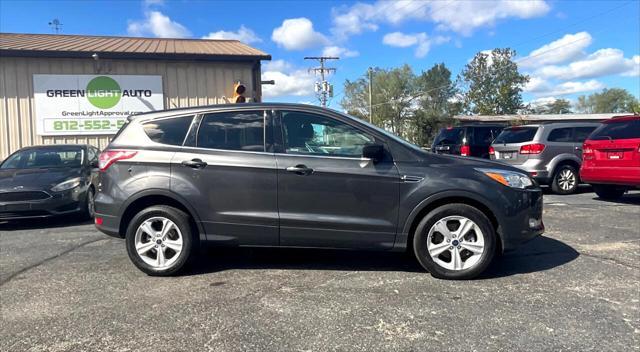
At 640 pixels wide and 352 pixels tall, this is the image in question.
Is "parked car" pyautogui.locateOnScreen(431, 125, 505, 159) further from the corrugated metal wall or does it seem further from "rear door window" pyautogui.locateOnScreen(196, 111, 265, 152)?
"rear door window" pyautogui.locateOnScreen(196, 111, 265, 152)

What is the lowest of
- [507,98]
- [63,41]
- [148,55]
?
[148,55]

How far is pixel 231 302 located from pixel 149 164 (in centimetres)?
166

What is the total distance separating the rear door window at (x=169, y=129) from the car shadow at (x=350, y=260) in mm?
1255

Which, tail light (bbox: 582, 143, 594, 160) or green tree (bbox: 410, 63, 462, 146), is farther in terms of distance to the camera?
green tree (bbox: 410, 63, 462, 146)

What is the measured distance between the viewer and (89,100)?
12.0 meters

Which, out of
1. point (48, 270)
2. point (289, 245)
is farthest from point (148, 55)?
point (289, 245)

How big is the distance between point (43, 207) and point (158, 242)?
3793 mm

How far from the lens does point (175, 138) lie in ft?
14.7

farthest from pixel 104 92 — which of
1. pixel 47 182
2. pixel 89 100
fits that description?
pixel 47 182

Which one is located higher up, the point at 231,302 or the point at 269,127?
the point at 269,127

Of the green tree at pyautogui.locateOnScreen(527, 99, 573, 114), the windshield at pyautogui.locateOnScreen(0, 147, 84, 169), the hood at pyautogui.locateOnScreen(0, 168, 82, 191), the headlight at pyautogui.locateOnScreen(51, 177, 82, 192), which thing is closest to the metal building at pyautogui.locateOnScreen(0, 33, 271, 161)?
the windshield at pyautogui.locateOnScreen(0, 147, 84, 169)

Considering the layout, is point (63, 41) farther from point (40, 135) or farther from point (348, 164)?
point (348, 164)

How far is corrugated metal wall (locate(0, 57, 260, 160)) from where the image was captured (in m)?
11.6

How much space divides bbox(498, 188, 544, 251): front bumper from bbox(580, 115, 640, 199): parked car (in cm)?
469
